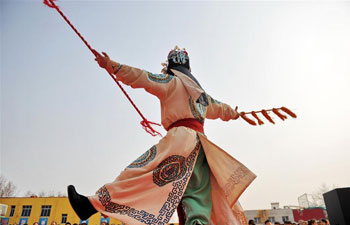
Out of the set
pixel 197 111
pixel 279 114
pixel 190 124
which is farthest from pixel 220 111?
pixel 279 114

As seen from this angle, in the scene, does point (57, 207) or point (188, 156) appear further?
point (57, 207)

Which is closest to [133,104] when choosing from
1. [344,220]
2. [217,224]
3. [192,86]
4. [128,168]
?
[192,86]

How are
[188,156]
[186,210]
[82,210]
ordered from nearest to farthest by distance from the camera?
[82,210] < [186,210] < [188,156]

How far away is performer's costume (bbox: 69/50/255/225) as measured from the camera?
6.51ft

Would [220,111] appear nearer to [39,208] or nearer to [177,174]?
[177,174]

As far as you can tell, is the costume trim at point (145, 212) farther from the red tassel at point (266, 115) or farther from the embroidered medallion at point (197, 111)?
the red tassel at point (266, 115)

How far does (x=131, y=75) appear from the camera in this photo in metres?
2.43

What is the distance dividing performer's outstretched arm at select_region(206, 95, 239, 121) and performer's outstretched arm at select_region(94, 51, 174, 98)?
2.66 feet

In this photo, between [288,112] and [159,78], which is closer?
[159,78]

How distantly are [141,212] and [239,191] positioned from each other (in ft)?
2.96

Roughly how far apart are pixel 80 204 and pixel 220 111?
2.00 m

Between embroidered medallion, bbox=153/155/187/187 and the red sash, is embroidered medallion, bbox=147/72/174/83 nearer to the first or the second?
the red sash

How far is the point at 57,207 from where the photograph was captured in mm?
17562

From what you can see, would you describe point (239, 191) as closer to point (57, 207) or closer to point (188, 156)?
point (188, 156)
